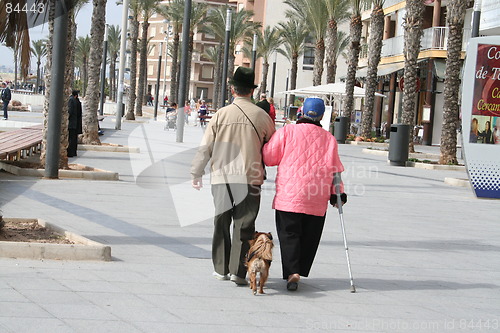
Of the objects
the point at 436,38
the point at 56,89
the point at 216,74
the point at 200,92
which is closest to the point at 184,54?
the point at 56,89

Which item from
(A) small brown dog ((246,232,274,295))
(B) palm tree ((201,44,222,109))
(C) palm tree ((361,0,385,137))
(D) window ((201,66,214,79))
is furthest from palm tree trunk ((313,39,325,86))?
(D) window ((201,66,214,79))

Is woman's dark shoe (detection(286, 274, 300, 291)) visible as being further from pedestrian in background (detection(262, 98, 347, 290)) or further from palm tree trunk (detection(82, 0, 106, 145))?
palm tree trunk (detection(82, 0, 106, 145))

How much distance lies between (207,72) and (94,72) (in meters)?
107

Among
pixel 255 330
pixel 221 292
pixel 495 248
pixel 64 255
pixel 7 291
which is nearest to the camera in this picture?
pixel 255 330

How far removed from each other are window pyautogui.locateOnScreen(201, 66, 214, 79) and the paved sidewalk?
114m

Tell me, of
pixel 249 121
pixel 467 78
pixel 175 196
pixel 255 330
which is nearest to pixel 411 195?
pixel 467 78

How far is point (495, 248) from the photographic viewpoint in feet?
32.1

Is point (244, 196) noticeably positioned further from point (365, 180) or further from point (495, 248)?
point (365, 180)

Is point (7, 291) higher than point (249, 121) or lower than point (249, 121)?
lower

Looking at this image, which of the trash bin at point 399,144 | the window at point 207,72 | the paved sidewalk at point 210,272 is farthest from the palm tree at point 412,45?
Answer: the window at point 207,72

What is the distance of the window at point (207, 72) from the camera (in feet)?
416

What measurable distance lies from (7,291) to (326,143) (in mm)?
→ 2729

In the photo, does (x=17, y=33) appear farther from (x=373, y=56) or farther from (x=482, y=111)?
(x=373, y=56)

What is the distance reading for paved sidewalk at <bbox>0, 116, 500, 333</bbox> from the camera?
549cm
